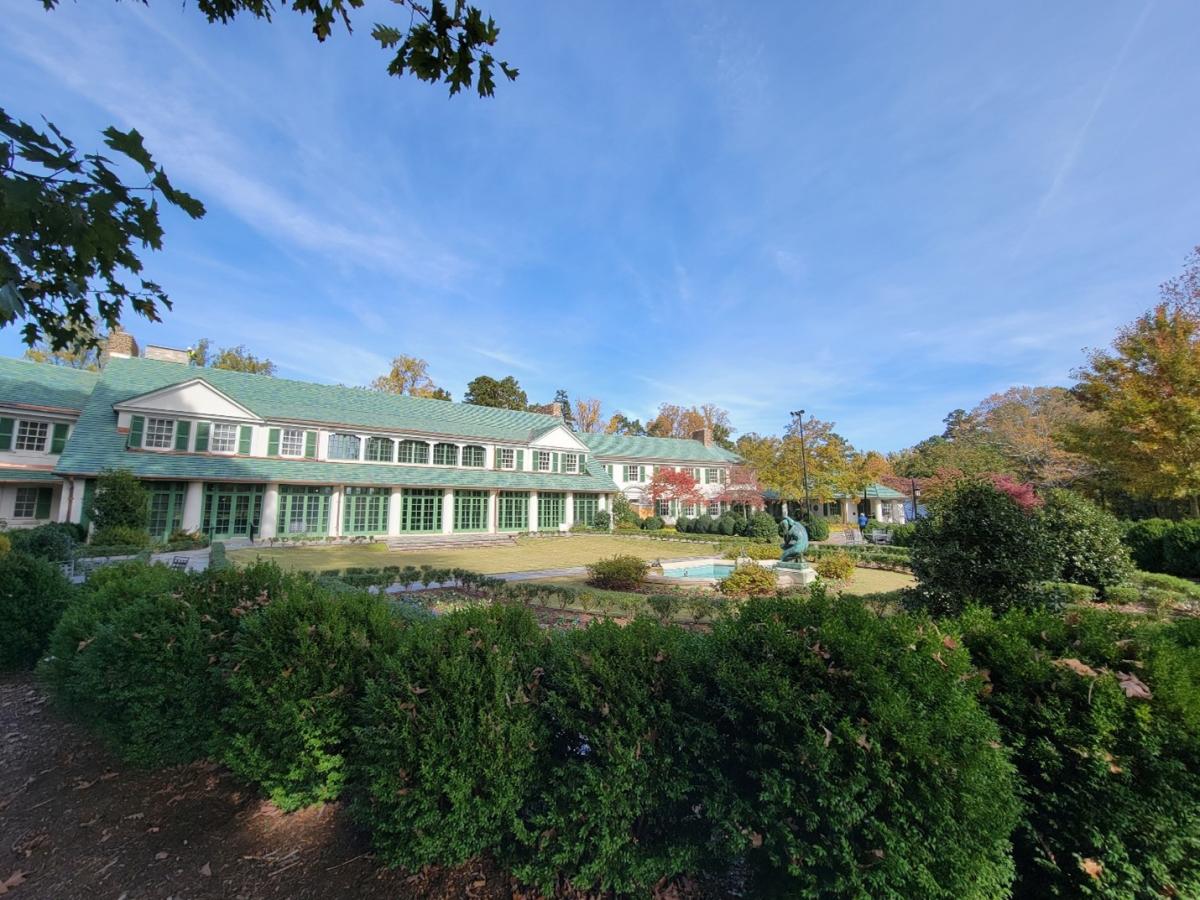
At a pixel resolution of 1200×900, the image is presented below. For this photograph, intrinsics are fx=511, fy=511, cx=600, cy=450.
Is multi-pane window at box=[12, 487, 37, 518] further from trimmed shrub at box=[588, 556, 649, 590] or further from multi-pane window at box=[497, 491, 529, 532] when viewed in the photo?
trimmed shrub at box=[588, 556, 649, 590]

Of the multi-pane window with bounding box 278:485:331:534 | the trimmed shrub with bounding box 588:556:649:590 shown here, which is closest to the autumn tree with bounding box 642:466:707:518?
the multi-pane window with bounding box 278:485:331:534

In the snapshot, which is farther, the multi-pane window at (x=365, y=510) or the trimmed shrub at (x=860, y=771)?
the multi-pane window at (x=365, y=510)

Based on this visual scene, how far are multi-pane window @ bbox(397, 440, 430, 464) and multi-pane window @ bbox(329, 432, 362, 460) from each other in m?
2.36

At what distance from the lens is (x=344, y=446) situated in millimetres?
28328

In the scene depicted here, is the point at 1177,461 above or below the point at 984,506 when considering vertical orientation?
above

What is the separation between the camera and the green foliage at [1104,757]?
2.16 m

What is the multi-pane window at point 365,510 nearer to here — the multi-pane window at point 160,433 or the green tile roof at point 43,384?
the multi-pane window at point 160,433

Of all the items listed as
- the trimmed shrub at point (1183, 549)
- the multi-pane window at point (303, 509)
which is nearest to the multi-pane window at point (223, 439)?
the multi-pane window at point (303, 509)

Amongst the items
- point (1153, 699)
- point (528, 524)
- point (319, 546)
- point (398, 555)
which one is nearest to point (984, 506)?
point (1153, 699)

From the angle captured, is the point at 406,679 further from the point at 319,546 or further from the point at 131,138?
the point at 319,546

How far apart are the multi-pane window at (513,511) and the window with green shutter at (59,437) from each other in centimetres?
2063

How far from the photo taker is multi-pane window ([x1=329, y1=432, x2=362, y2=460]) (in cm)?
2795

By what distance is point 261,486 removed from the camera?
24.7 meters

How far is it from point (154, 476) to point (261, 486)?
401 cm
